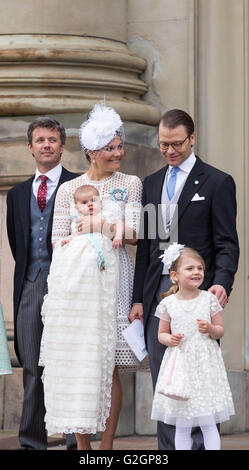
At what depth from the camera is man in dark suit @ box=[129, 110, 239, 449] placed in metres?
5.88

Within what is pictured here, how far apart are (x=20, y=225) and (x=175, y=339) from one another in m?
1.55

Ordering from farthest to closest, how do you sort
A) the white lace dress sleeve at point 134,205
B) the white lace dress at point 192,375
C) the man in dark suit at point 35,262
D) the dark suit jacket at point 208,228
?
the man in dark suit at point 35,262
the white lace dress sleeve at point 134,205
the dark suit jacket at point 208,228
the white lace dress at point 192,375

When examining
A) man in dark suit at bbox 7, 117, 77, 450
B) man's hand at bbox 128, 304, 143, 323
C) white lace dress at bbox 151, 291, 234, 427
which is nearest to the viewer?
white lace dress at bbox 151, 291, 234, 427

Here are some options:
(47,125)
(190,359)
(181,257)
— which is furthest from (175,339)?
(47,125)

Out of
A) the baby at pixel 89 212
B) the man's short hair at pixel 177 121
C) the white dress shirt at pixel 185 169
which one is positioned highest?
the man's short hair at pixel 177 121

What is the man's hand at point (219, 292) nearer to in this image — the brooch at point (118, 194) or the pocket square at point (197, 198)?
the pocket square at point (197, 198)

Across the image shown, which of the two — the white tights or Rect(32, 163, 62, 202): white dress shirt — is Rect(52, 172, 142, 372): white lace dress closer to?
Rect(32, 163, 62, 202): white dress shirt

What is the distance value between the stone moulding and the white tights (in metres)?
2.89

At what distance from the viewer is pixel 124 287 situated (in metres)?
6.30

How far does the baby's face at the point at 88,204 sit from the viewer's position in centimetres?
621

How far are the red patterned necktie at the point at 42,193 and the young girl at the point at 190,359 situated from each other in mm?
1253

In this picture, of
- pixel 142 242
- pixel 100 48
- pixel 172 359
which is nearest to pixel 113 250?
pixel 142 242

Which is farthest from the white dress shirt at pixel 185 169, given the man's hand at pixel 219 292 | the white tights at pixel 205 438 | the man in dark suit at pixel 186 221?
the white tights at pixel 205 438

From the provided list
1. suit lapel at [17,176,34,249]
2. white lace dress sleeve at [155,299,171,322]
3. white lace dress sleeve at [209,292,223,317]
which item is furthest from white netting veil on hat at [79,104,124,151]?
white lace dress sleeve at [209,292,223,317]
